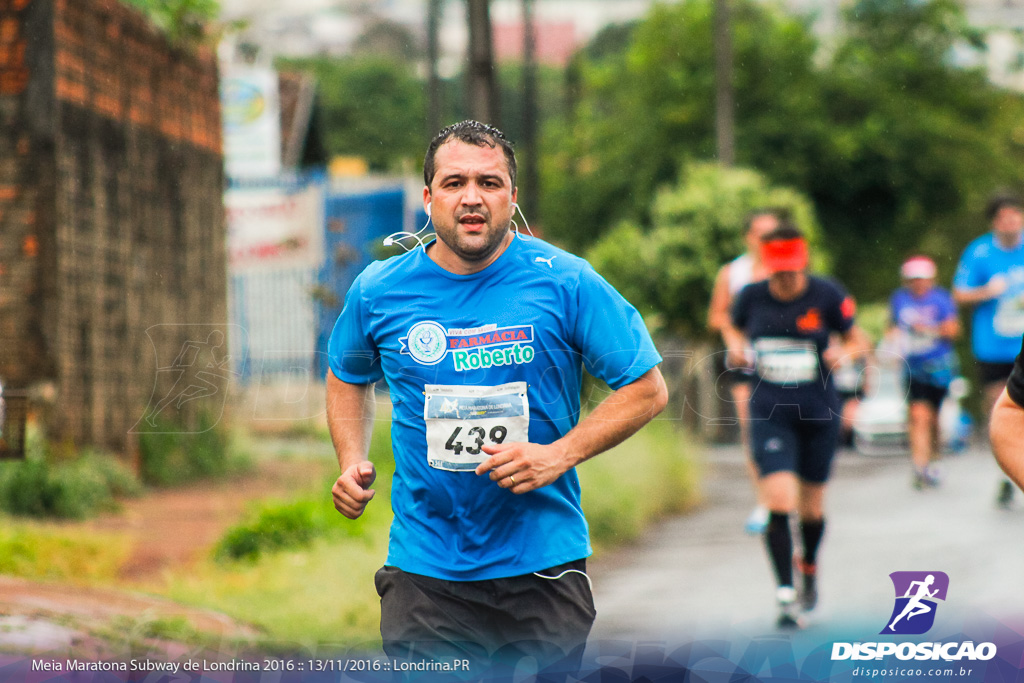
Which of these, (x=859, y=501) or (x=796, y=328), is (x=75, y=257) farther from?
(x=859, y=501)

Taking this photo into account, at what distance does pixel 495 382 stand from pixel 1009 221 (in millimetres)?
6184

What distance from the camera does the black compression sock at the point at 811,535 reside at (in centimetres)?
640

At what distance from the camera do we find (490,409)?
3.32 m

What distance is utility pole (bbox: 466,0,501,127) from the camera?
6.62m

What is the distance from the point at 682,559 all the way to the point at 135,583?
3.47 meters

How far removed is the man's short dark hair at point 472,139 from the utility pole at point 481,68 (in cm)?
330

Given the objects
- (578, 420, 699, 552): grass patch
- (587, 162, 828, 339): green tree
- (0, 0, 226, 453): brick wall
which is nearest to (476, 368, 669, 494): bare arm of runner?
(0, 0, 226, 453): brick wall

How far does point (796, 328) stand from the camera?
641 centimetres

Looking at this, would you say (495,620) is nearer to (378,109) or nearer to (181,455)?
(378,109)

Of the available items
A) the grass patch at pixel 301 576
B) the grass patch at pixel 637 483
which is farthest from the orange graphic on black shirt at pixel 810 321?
the grass patch at pixel 637 483

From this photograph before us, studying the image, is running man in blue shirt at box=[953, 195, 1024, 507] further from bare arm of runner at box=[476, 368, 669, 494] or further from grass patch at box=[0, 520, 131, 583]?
bare arm of runner at box=[476, 368, 669, 494]

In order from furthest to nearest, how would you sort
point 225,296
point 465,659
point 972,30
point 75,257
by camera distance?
point 972,30, point 225,296, point 75,257, point 465,659

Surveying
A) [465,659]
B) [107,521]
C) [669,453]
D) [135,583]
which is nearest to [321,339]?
[107,521]

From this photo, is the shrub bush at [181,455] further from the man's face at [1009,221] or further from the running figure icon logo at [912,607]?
the man's face at [1009,221]
